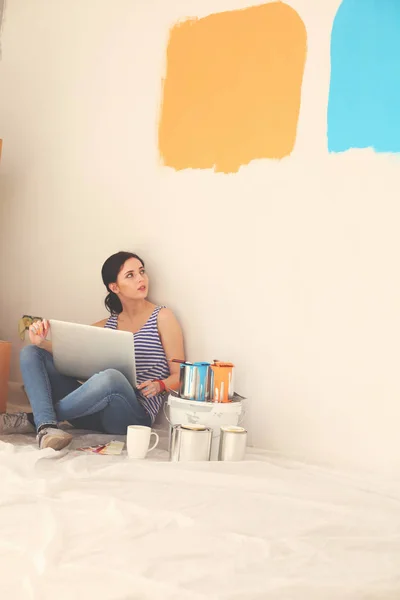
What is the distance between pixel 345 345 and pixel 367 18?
A: 1.17 meters

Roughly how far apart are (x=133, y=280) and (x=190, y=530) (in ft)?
4.85

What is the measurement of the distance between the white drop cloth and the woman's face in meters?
0.86

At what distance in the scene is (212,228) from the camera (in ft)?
9.18

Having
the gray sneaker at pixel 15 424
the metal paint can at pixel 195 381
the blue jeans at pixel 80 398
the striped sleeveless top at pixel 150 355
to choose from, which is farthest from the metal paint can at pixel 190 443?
the gray sneaker at pixel 15 424

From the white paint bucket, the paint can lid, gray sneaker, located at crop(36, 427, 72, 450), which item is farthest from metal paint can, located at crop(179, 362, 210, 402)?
gray sneaker, located at crop(36, 427, 72, 450)

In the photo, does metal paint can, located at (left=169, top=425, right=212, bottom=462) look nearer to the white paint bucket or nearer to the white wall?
the white paint bucket

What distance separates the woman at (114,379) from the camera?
2475 millimetres

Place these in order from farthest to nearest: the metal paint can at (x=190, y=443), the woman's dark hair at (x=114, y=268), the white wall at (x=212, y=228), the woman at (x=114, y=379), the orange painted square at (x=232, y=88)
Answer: the woman's dark hair at (x=114, y=268) → the orange painted square at (x=232, y=88) → the woman at (x=114, y=379) → the white wall at (x=212, y=228) → the metal paint can at (x=190, y=443)

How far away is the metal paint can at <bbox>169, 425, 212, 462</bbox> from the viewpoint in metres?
2.26

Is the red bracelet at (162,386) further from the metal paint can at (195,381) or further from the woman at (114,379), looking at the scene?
the metal paint can at (195,381)

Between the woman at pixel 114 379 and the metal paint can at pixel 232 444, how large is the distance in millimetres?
435

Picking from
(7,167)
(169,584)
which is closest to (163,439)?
(169,584)

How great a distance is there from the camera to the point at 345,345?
2402 mm

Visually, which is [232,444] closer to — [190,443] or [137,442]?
[190,443]
